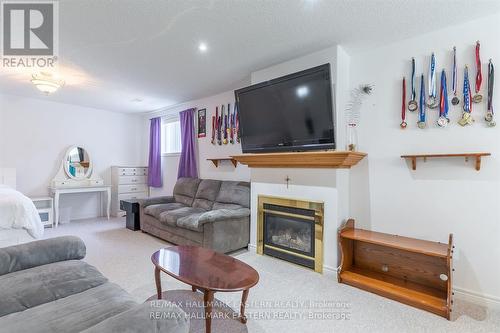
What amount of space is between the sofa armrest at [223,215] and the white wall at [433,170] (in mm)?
1367

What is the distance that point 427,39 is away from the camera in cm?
248

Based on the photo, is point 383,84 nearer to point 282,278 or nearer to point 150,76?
point 282,278

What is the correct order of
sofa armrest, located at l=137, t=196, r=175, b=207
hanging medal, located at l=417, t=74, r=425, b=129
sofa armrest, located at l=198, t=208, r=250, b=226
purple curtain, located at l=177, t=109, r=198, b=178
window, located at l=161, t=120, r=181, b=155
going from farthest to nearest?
1. window, located at l=161, t=120, r=181, b=155
2. purple curtain, located at l=177, t=109, r=198, b=178
3. sofa armrest, located at l=137, t=196, r=175, b=207
4. sofa armrest, located at l=198, t=208, r=250, b=226
5. hanging medal, located at l=417, t=74, r=425, b=129

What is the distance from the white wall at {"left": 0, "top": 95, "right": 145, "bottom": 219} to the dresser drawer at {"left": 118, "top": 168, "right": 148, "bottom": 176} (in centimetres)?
46

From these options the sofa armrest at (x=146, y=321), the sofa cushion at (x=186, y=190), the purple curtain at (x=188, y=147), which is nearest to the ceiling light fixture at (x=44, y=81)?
the purple curtain at (x=188, y=147)

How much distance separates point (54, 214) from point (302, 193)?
Result: 4.73 metres

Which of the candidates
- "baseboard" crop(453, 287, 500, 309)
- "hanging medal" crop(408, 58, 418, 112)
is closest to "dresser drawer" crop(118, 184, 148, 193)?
"hanging medal" crop(408, 58, 418, 112)

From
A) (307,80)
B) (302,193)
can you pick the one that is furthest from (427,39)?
(302,193)

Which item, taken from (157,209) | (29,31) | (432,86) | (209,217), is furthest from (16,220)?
(432,86)

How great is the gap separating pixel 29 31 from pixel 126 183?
3784mm

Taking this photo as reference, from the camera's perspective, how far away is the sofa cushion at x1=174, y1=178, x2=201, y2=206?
180 inches

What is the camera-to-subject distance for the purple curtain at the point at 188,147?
4961 mm

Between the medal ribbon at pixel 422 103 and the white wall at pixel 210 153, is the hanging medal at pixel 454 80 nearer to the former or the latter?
the medal ribbon at pixel 422 103

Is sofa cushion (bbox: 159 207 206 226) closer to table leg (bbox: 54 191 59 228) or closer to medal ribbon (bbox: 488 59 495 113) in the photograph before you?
table leg (bbox: 54 191 59 228)
